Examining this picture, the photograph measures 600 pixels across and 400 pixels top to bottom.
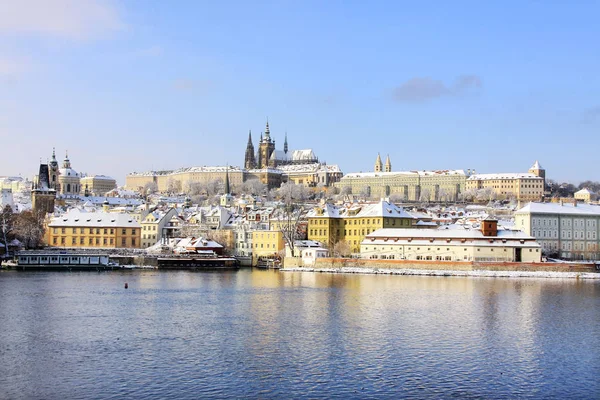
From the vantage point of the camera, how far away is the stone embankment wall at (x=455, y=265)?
56.6 metres

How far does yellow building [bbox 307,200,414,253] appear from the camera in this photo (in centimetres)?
7325

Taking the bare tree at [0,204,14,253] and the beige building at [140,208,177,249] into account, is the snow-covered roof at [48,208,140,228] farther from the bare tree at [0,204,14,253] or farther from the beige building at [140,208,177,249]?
the bare tree at [0,204,14,253]

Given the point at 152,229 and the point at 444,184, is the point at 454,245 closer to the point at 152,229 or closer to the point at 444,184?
the point at 152,229

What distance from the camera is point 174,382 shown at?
2097 centimetres

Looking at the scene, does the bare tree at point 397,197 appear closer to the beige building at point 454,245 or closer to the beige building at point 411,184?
the beige building at point 411,184

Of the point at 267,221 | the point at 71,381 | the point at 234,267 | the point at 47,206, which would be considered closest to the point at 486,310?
the point at 71,381

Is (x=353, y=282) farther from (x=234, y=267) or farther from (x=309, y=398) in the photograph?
(x=309, y=398)

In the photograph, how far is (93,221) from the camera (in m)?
80.1

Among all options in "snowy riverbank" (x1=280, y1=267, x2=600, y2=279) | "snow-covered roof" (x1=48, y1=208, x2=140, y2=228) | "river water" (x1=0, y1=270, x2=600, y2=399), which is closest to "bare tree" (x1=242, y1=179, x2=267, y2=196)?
"snow-covered roof" (x1=48, y1=208, x2=140, y2=228)

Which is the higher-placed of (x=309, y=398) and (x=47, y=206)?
(x=47, y=206)

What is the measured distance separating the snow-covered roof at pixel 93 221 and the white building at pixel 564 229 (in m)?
37.3

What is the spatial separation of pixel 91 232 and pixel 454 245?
3650 cm

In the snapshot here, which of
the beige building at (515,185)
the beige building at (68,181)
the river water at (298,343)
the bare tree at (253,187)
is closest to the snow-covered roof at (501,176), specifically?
the beige building at (515,185)

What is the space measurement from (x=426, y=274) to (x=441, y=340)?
102ft
